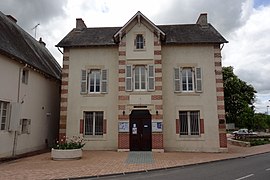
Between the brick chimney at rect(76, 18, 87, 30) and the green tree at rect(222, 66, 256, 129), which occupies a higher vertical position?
the brick chimney at rect(76, 18, 87, 30)

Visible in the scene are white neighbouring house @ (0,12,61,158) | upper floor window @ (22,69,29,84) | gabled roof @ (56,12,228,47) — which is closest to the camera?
white neighbouring house @ (0,12,61,158)

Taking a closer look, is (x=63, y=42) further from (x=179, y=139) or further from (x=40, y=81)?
(x=179, y=139)

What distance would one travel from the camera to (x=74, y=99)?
17.6 m

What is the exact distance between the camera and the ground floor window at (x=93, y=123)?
17.4 metres

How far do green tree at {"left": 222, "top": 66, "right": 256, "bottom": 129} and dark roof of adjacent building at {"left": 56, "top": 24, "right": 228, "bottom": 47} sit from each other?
46.5ft

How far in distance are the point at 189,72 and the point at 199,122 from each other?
336cm

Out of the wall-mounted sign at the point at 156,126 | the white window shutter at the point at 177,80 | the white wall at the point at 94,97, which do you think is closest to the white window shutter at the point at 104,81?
the white wall at the point at 94,97

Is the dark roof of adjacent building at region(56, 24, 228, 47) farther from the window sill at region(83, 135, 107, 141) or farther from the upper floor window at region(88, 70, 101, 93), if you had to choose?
the window sill at region(83, 135, 107, 141)

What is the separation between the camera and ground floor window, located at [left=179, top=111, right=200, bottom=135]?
1700 cm

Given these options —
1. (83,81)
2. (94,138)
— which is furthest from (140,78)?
(94,138)

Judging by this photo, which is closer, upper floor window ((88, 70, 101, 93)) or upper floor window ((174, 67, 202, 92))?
upper floor window ((174, 67, 202, 92))

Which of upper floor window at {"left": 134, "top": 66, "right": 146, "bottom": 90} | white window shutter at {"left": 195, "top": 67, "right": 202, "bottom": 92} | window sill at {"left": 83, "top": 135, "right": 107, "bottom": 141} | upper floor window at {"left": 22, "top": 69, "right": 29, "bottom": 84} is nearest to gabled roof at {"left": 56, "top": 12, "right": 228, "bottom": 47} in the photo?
white window shutter at {"left": 195, "top": 67, "right": 202, "bottom": 92}

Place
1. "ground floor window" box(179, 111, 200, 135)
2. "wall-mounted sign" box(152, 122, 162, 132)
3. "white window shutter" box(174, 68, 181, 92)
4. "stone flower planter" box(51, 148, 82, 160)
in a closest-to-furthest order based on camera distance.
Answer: "stone flower planter" box(51, 148, 82, 160) → "wall-mounted sign" box(152, 122, 162, 132) → "ground floor window" box(179, 111, 200, 135) → "white window shutter" box(174, 68, 181, 92)

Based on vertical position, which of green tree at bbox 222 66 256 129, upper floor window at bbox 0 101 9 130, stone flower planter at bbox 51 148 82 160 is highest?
green tree at bbox 222 66 256 129
